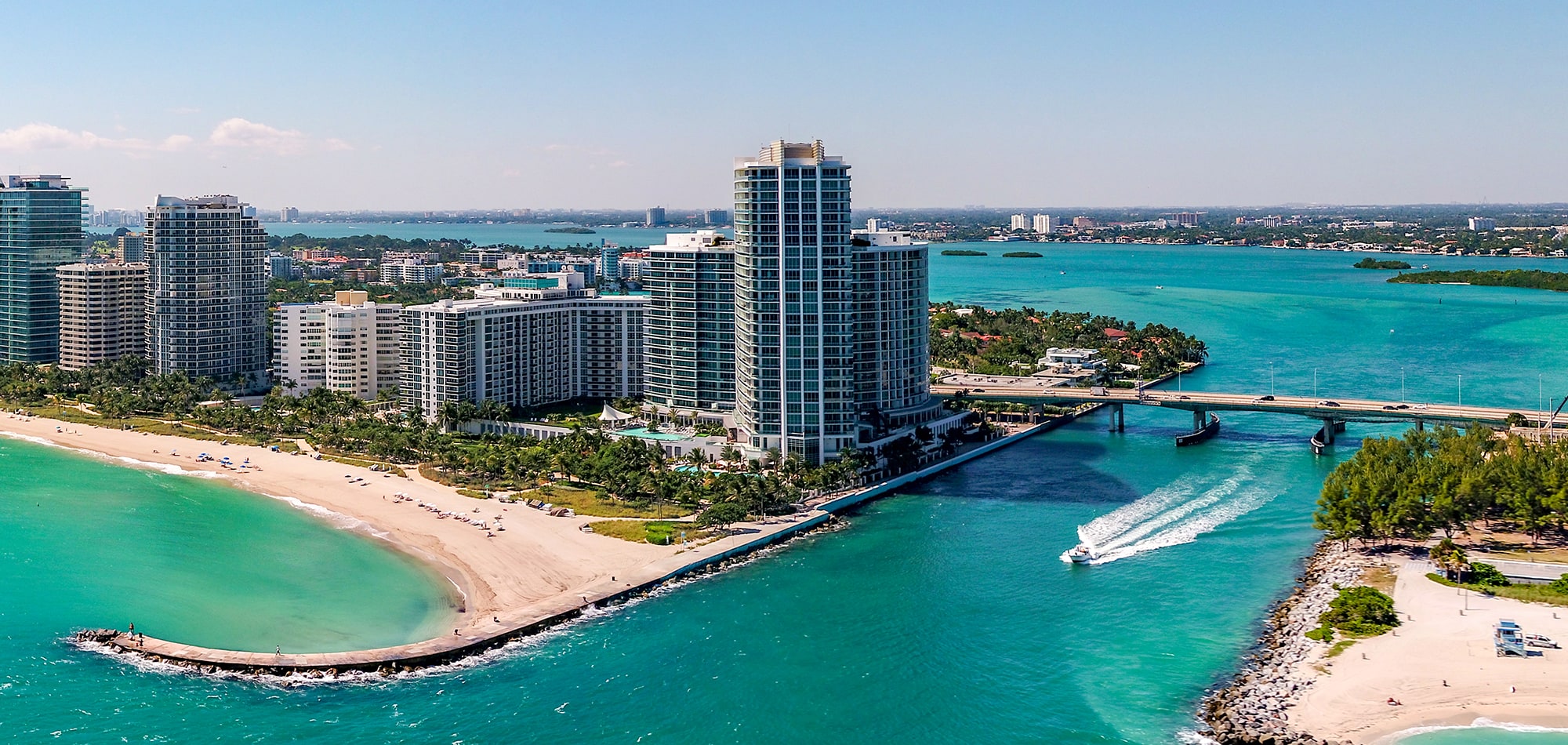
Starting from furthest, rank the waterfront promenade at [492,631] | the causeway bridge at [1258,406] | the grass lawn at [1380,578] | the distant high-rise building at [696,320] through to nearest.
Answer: the distant high-rise building at [696,320] → the causeway bridge at [1258,406] → the grass lawn at [1380,578] → the waterfront promenade at [492,631]

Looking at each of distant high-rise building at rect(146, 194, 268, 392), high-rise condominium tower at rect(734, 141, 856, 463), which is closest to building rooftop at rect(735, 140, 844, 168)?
high-rise condominium tower at rect(734, 141, 856, 463)

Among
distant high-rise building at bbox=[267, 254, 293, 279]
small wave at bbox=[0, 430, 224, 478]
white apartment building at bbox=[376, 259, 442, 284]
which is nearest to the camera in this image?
small wave at bbox=[0, 430, 224, 478]

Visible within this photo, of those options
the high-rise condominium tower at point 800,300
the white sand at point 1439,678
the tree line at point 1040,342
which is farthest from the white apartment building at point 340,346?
the white sand at point 1439,678

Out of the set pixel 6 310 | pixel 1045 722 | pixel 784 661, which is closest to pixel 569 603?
pixel 784 661

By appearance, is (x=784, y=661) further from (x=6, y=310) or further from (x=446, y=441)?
(x=6, y=310)

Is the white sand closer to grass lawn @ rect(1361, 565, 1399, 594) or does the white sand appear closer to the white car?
the white car

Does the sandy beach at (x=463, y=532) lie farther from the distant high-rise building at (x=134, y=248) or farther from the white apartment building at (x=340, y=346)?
the distant high-rise building at (x=134, y=248)

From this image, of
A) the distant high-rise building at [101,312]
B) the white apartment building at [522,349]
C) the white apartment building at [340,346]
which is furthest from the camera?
the distant high-rise building at [101,312]
